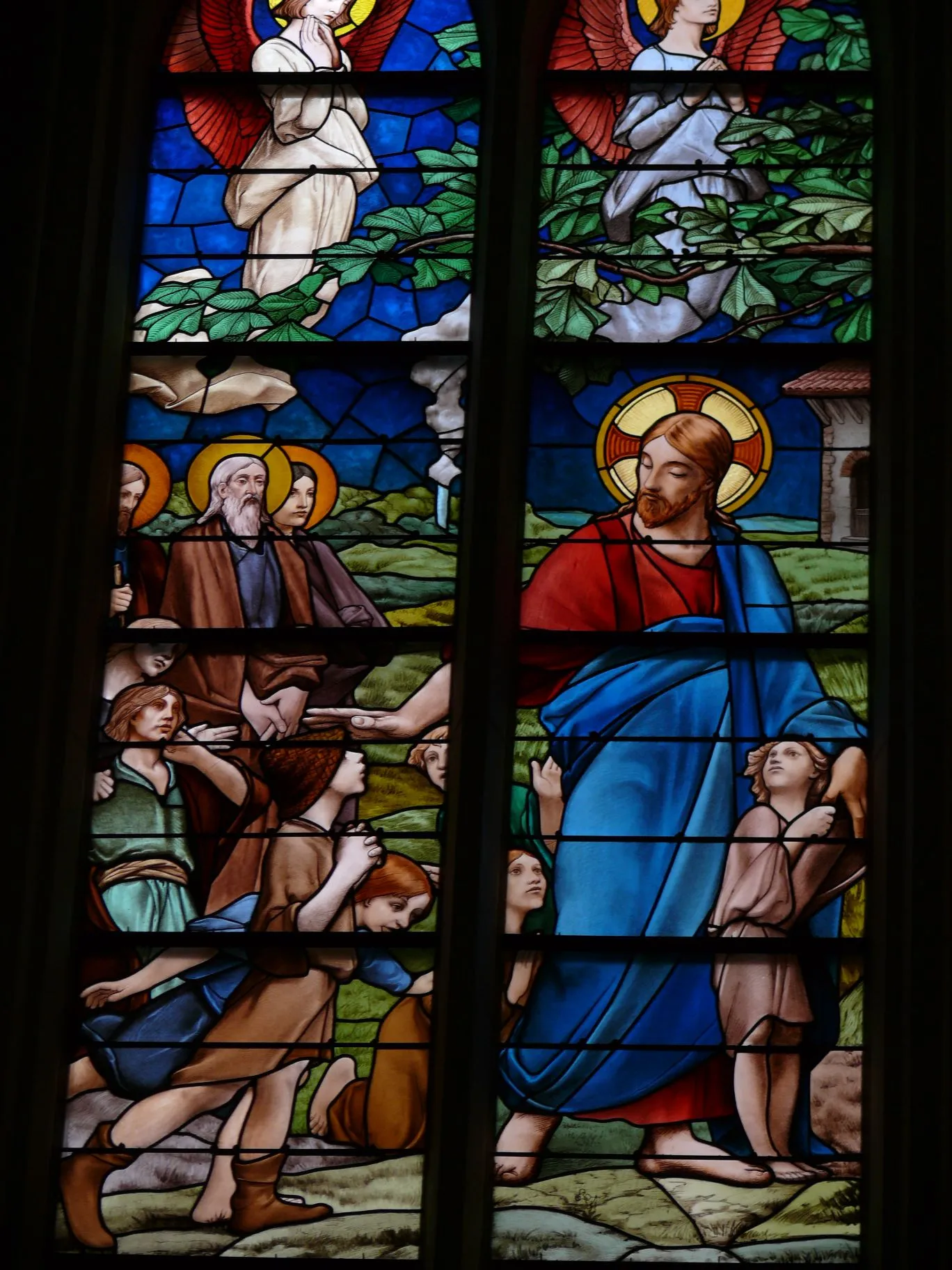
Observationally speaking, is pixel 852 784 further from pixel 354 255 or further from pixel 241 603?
pixel 354 255

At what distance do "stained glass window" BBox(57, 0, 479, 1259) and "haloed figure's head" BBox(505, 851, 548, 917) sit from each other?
0.61ft

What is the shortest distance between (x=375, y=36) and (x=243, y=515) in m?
1.58

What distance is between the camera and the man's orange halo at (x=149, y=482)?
7.71 metres

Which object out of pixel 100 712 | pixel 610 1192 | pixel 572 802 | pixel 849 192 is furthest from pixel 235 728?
pixel 849 192

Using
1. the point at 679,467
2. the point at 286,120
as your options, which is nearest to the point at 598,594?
the point at 679,467

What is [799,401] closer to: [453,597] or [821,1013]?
[453,597]

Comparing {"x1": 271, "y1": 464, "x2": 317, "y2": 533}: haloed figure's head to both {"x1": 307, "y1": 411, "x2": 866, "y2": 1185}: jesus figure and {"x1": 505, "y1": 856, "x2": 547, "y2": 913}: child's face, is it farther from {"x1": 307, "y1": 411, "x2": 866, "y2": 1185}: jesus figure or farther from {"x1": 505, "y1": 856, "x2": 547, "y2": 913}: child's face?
{"x1": 505, "y1": 856, "x2": 547, "y2": 913}: child's face

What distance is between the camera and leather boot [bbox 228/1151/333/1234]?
6926 millimetres

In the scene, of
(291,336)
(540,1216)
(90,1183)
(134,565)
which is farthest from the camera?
(291,336)

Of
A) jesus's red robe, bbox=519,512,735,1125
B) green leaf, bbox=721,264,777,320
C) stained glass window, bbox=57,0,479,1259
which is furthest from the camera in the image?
green leaf, bbox=721,264,777,320

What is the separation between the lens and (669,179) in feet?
26.3

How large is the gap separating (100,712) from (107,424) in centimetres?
79

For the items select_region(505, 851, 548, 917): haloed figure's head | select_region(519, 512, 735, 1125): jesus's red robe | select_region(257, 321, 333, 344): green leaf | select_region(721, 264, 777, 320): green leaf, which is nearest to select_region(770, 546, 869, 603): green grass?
select_region(519, 512, 735, 1125): jesus's red robe

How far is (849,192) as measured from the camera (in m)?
7.97
